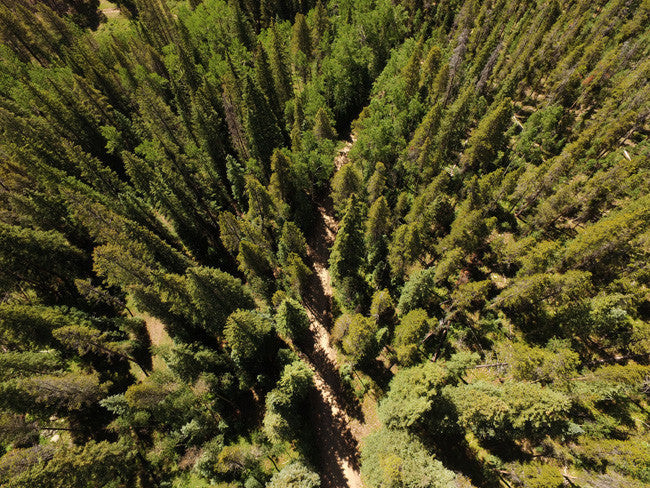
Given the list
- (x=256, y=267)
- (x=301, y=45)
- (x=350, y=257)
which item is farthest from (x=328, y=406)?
(x=301, y=45)

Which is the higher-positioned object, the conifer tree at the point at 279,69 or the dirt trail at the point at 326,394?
the conifer tree at the point at 279,69

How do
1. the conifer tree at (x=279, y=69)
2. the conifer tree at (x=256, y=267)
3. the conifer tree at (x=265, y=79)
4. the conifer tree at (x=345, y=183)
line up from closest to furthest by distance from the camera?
the conifer tree at (x=256, y=267)
the conifer tree at (x=345, y=183)
the conifer tree at (x=265, y=79)
the conifer tree at (x=279, y=69)

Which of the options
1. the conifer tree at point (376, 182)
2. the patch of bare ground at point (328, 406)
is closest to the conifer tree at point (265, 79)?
the conifer tree at point (376, 182)

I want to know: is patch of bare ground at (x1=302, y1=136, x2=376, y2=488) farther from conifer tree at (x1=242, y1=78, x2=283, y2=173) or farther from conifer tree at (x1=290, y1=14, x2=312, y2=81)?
conifer tree at (x1=290, y1=14, x2=312, y2=81)

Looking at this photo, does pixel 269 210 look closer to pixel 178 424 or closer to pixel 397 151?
pixel 397 151

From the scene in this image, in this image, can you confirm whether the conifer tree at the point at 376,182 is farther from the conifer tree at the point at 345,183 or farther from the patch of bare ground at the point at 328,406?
the patch of bare ground at the point at 328,406

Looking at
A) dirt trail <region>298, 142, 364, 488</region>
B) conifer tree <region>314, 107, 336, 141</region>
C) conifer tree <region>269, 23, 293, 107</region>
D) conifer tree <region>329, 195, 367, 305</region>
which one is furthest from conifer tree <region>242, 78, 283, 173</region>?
conifer tree <region>329, 195, 367, 305</region>

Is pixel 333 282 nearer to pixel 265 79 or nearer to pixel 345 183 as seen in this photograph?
pixel 345 183
